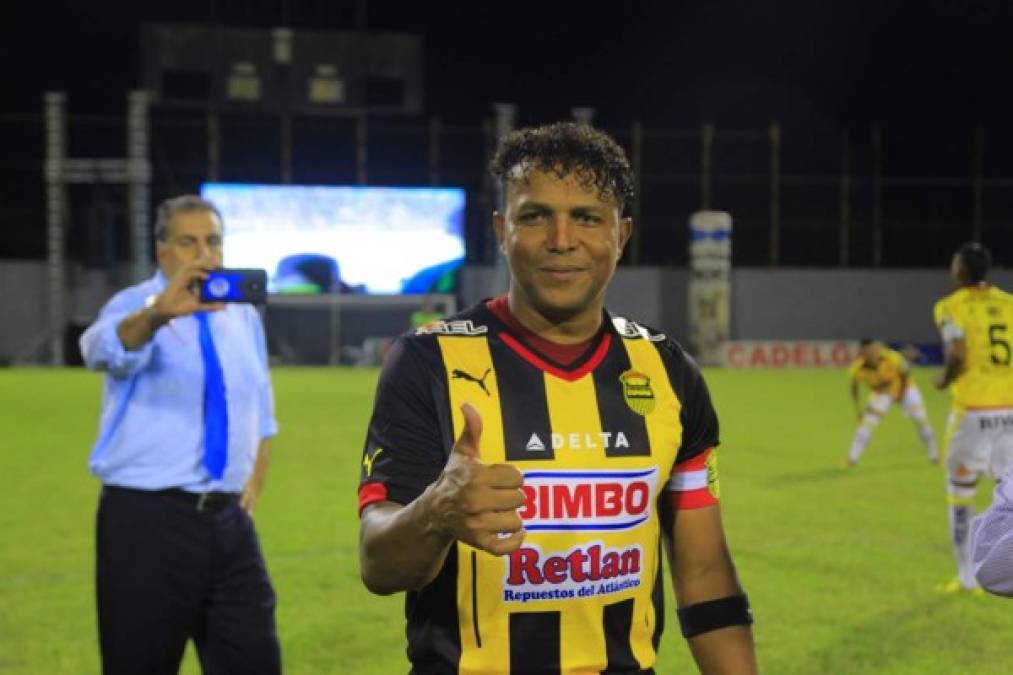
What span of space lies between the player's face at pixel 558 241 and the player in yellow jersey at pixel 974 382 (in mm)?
6022

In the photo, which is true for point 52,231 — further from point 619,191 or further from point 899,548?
point 619,191

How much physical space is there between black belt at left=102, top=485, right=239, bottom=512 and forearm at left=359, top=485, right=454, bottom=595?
6.30 feet

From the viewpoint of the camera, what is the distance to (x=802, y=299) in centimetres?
3769

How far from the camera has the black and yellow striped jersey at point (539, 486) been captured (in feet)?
7.96

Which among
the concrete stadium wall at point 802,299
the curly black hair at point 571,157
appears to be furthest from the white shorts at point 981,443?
the concrete stadium wall at point 802,299

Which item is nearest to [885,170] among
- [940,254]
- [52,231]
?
[940,254]

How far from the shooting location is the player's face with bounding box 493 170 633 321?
8.23ft

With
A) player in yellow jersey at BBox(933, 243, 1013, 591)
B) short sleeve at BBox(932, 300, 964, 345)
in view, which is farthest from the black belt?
short sleeve at BBox(932, 300, 964, 345)

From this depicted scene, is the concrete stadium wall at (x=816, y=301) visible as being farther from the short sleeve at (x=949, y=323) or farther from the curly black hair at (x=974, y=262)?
the curly black hair at (x=974, y=262)

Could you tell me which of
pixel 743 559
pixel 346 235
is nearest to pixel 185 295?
pixel 743 559

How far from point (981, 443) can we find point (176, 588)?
5.86 m

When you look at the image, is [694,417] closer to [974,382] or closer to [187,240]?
[187,240]

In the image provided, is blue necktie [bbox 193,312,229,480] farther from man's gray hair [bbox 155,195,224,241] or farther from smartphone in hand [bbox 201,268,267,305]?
man's gray hair [bbox 155,195,224,241]

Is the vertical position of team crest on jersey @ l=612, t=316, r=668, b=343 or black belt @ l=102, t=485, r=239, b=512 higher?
team crest on jersey @ l=612, t=316, r=668, b=343
